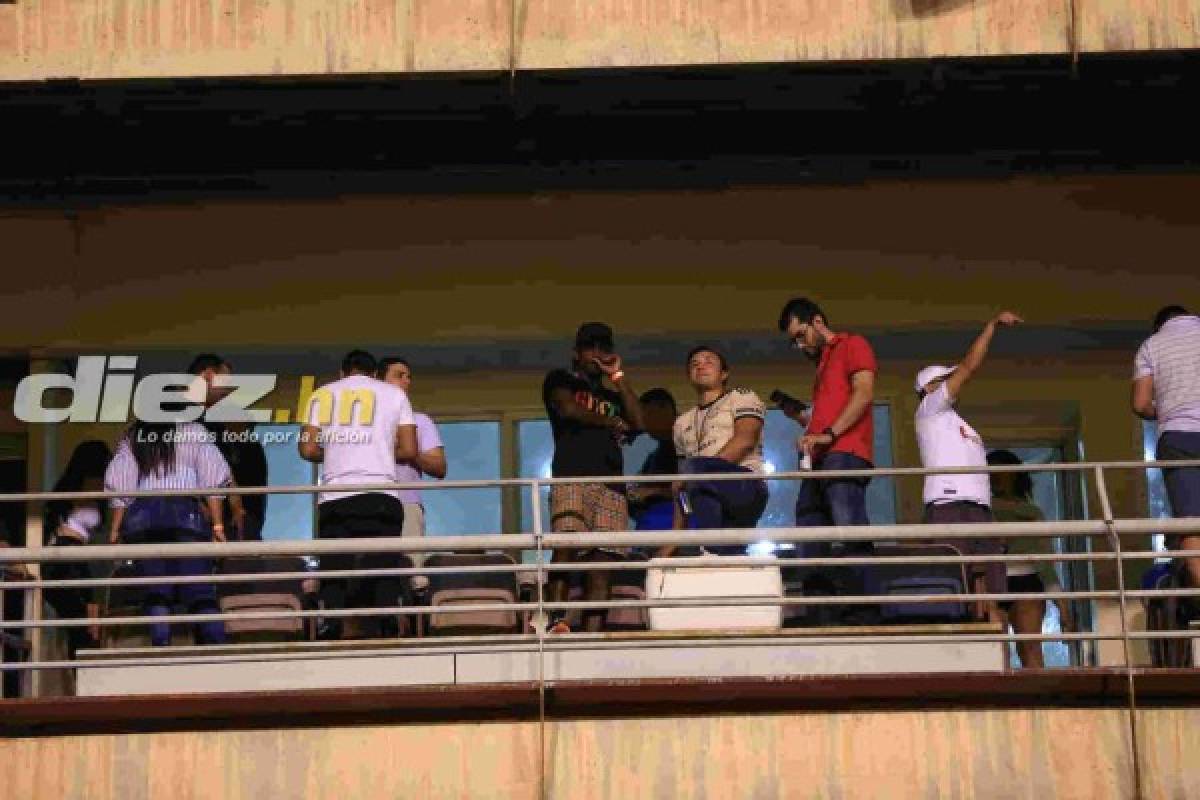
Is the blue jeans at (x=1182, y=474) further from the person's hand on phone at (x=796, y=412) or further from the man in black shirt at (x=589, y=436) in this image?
the man in black shirt at (x=589, y=436)

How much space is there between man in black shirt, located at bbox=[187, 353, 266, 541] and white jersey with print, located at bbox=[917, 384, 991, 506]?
12.3 ft

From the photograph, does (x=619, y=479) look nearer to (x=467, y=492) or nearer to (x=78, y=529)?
(x=78, y=529)

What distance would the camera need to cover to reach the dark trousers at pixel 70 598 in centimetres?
1545

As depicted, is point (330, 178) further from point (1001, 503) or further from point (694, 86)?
point (1001, 503)

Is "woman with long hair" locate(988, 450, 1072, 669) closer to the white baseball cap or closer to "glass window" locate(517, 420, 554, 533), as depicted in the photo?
the white baseball cap

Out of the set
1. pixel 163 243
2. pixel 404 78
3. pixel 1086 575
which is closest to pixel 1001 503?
pixel 1086 575

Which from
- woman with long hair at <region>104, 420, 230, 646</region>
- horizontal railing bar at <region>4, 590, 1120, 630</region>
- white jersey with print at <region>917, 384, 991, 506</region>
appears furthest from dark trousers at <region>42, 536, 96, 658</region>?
white jersey with print at <region>917, 384, 991, 506</region>

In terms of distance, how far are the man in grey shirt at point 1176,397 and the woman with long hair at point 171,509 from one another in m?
4.94

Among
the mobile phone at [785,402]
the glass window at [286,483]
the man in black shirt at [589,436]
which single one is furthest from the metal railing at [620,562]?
the glass window at [286,483]

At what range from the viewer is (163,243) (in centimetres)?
1761

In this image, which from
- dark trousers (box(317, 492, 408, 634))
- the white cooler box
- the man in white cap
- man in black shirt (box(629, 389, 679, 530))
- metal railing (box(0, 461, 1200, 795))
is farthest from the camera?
man in black shirt (box(629, 389, 679, 530))

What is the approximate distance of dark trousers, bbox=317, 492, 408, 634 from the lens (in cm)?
1391

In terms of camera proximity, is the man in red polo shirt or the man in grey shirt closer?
the man in grey shirt

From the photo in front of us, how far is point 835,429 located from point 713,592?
119 centimetres
